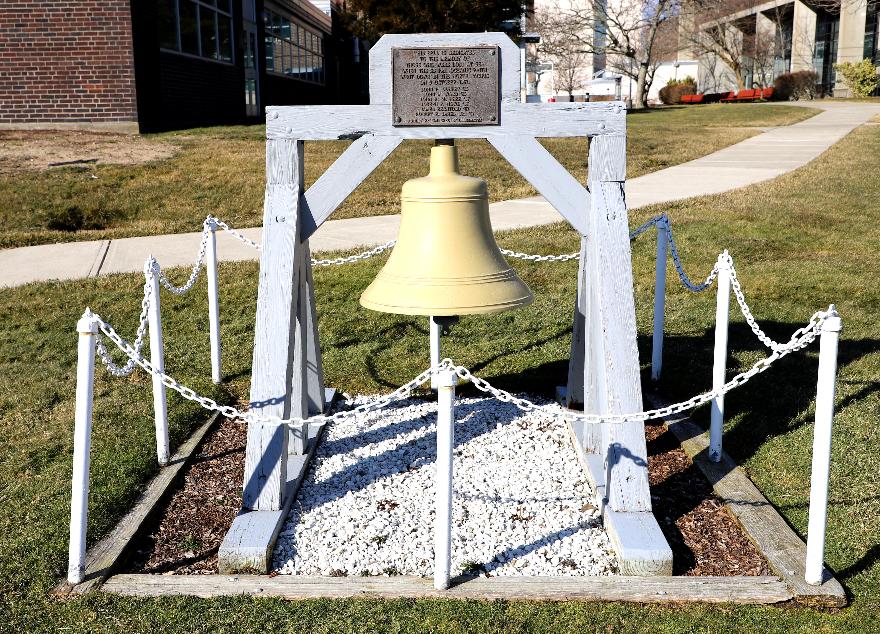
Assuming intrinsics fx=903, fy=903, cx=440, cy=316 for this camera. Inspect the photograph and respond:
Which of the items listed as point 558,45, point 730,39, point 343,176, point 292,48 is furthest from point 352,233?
point 730,39

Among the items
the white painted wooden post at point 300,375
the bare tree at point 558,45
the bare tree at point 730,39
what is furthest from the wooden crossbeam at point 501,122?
the bare tree at point 730,39

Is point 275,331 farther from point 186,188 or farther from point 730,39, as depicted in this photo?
point 730,39

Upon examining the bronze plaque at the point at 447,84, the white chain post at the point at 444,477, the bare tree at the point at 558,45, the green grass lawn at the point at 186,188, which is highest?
the bare tree at the point at 558,45

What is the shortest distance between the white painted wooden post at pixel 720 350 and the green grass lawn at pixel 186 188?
7.28m

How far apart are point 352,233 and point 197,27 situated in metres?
10.4

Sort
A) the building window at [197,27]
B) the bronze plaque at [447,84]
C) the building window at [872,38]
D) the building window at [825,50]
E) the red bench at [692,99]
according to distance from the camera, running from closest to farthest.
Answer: the bronze plaque at [447,84], the building window at [197,27], the building window at [872,38], the building window at [825,50], the red bench at [692,99]

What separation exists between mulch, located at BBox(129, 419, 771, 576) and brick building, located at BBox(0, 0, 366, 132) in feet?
38.8

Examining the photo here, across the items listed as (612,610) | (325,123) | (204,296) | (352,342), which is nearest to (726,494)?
(612,610)

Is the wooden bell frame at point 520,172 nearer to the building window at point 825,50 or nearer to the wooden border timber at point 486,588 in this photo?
the wooden border timber at point 486,588

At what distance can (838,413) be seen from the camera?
510cm

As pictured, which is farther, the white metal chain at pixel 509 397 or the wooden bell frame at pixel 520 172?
the wooden bell frame at pixel 520 172

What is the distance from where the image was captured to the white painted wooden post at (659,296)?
18.2ft

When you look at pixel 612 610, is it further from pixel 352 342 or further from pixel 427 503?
pixel 352 342

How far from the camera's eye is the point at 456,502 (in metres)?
4.20
